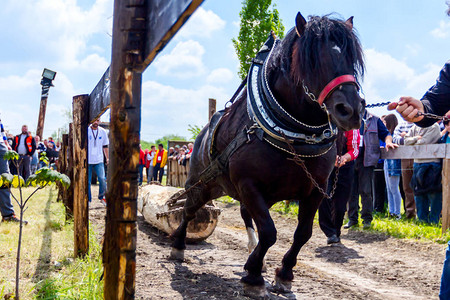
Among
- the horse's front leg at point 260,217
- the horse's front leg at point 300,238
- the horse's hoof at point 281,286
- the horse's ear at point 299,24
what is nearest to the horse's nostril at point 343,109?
the horse's ear at point 299,24

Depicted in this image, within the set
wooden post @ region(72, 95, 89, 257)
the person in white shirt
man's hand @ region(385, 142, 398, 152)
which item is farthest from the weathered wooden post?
the person in white shirt

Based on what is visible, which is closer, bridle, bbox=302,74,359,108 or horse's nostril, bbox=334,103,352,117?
horse's nostril, bbox=334,103,352,117

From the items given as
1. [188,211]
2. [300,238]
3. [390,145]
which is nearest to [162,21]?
[300,238]

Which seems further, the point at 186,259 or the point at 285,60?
the point at 186,259

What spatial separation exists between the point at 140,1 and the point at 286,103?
161cm

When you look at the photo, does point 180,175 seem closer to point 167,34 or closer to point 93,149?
point 93,149

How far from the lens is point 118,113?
6.64ft

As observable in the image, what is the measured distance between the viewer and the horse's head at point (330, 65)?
2.70 m

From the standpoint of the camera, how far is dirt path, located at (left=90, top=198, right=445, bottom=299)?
146 inches

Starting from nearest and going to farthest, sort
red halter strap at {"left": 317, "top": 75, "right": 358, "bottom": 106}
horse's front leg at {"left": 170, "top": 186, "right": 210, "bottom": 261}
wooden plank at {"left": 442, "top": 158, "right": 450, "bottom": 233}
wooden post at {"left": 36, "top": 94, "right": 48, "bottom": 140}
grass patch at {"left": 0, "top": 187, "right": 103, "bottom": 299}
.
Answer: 1. red halter strap at {"left": 317, "top": 75, "right": 358, "bottom": 106}
2. grass patch at {"left": 0, "top": 187, "right": 103, "bottom": 299}
3. horse's front leg at {"left": 170, "top": 186, "right": 210, "bottom": 261}
4. wooden plank at {"left": 442, "top": 158, "right": 450, "bottom": 233}
5. wooden post at {"left": 36, "top": 94, "right": 48, "bottom": 140}

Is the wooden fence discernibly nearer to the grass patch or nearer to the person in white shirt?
the grass patch

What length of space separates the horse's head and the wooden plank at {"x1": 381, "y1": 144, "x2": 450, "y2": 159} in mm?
3764

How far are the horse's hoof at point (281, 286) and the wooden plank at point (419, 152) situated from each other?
146 inches

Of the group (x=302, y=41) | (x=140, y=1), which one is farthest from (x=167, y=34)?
(x=302, y=41)
